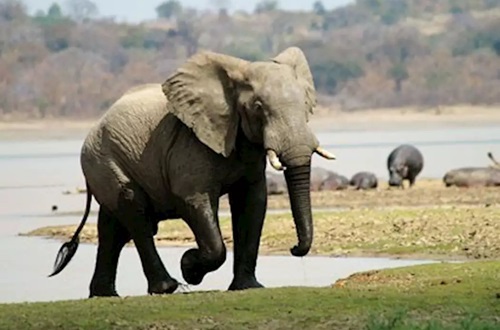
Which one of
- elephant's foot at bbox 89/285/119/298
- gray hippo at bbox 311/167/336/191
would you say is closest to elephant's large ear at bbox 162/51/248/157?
elephant's foot at bbox 89/285/119/298

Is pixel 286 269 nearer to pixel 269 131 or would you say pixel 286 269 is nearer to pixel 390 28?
pixel 269 131

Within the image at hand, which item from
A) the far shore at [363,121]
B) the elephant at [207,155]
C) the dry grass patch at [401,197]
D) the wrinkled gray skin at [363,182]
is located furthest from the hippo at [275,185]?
the far shore at [363,121]

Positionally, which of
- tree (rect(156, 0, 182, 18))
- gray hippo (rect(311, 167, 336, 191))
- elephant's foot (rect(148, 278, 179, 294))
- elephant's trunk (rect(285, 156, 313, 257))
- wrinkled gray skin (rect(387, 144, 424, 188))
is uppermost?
elephant's trunk (rect(285, 156, 313, 257))

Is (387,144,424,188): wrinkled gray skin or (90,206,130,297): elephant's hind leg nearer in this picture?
(90,206,130,297): elephant's hind leg

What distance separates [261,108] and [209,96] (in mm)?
718

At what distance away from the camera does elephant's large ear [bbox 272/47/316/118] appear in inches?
579

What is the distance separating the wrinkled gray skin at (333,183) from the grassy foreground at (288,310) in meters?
22.4

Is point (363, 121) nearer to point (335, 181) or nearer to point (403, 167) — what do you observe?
point (335, 181)

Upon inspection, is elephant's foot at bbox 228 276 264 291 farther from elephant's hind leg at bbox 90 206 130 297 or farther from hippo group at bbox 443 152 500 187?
hippo group at bbox 443 152 500 187

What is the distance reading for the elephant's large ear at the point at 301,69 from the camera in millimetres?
14711

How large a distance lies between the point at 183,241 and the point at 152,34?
100.0 metres

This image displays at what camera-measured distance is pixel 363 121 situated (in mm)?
95875

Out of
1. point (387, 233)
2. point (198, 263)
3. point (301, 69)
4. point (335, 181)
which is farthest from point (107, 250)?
point (335, 181)

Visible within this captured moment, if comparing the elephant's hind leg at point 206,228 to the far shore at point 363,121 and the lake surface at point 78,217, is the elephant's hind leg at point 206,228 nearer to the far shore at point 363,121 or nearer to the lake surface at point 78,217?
the lake surface at point 78,217
